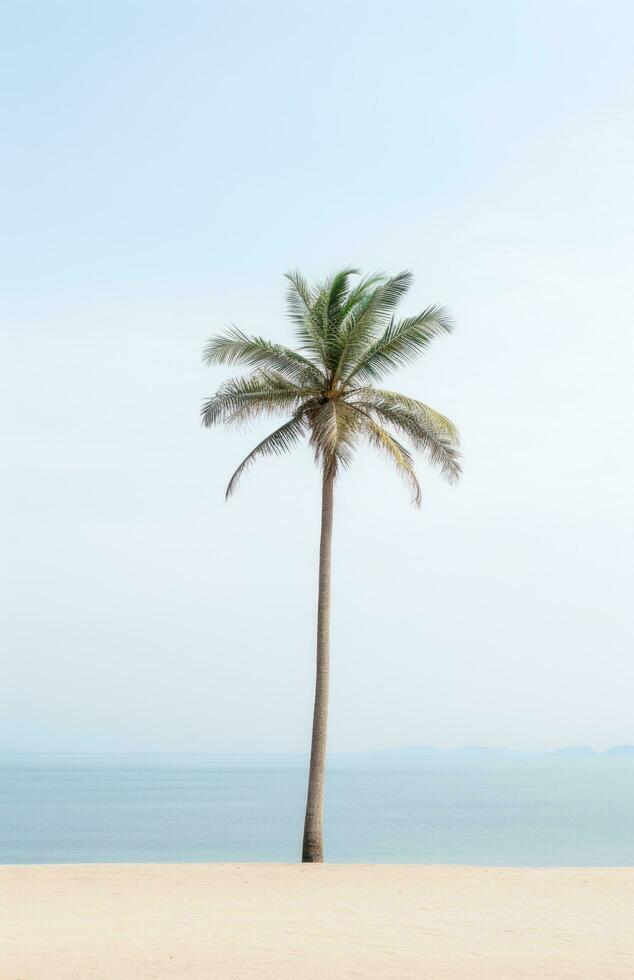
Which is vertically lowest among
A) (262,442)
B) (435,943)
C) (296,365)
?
(435,943)

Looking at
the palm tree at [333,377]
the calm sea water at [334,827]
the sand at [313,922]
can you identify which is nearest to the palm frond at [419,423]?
the palm tree at [333,377]

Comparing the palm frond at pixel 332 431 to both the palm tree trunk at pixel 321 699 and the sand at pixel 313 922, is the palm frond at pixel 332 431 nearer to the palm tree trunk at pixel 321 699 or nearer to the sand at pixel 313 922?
the palm tree trunk at pixel 321 699

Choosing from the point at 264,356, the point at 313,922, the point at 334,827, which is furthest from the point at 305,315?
the point at 334,827

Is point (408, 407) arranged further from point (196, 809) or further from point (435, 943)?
point (196, 809)

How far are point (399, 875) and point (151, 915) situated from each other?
608cm

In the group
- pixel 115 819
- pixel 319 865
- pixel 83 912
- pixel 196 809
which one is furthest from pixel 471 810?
pixel 83 912

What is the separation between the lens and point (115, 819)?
278 feet

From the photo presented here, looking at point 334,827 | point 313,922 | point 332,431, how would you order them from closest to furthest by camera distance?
point 313,922, point 332,431, point 334,827

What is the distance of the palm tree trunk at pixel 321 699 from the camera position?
827 inches

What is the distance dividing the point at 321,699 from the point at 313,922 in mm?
8064

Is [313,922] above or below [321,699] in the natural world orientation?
below

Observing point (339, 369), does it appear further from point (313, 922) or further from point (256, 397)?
point (313, 922)

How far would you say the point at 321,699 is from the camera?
21.4 meters

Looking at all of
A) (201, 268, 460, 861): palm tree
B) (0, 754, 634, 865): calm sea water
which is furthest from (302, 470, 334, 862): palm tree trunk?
(0, 754, 634, 865): calm sea water
